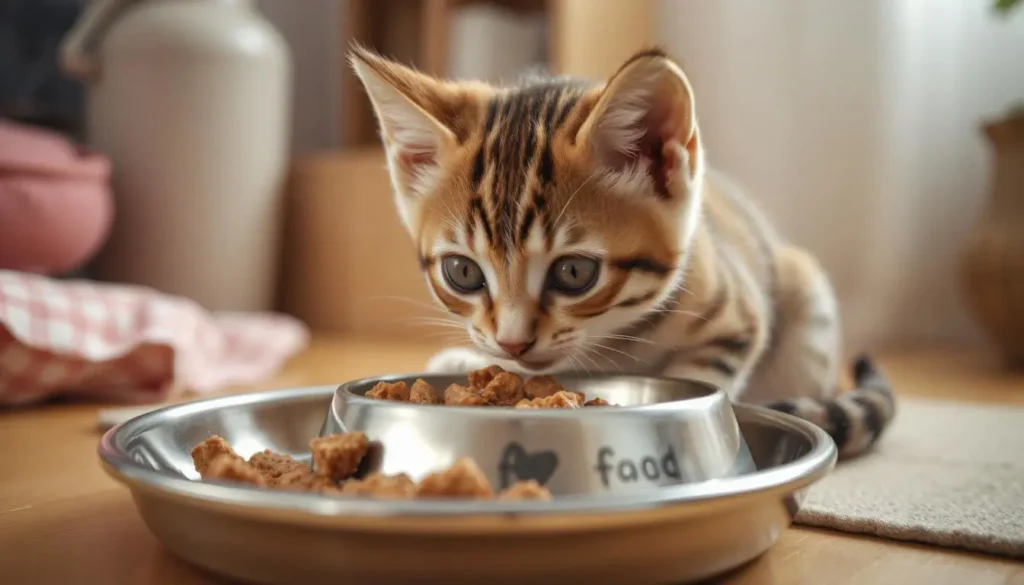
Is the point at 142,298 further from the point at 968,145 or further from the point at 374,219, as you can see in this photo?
the point at 968,145

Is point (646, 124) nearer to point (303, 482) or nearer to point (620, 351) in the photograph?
point (620, 351)

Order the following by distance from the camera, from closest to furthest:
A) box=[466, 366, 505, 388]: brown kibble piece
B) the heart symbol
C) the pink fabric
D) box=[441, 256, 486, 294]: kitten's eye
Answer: the heart symbol, box=[466, 366, 505, 388]: brown kibble piece, box=[441, 256, 486, 294]: kitten's eye, the pink fabric

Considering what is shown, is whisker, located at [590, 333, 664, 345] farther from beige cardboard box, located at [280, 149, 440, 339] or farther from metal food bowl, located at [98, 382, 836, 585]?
beige cardboard box, located at [280, 149, 440, 339]

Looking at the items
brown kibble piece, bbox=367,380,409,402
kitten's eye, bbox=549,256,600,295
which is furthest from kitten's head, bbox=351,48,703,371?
brown kibble piece, bbox=367,380,409,402

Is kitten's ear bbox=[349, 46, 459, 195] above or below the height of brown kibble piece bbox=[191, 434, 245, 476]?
above

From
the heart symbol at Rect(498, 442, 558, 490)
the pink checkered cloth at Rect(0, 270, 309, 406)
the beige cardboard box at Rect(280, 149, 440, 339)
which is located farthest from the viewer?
the beige cardboard box at Rect(280, 149, 440, 339)

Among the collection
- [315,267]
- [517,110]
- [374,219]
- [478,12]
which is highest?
[478,12]

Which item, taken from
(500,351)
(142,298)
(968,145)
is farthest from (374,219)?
(500,351)
